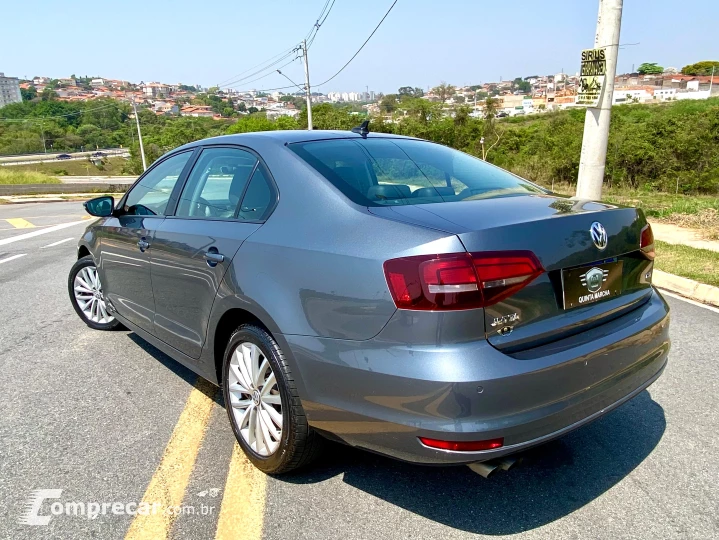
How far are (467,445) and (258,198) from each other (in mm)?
1562

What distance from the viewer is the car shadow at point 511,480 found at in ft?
7.82

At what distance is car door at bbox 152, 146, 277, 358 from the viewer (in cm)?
284

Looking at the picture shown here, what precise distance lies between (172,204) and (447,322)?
220cm

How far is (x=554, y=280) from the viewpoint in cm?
219

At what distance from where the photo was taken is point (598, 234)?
7.77 feet

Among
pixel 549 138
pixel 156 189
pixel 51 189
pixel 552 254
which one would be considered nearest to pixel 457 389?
pixel 552 254

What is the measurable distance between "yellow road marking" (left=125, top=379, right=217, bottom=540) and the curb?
484 centimetres

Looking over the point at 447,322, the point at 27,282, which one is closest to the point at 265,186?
the point at 447,322

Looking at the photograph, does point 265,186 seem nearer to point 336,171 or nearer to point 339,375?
point 336,171

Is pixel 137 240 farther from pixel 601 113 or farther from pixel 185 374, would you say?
pixel 601 113

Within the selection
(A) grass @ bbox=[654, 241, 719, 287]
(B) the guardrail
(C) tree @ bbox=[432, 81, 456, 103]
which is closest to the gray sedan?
(A) grass @ bbox=[654, 241, 719, 287]

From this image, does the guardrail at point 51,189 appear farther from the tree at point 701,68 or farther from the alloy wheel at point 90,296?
the tree at point 701,68

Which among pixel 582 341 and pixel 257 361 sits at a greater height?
pixel 582 341

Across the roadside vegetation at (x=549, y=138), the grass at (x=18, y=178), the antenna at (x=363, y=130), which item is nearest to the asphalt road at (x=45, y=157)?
the roadside vegetation at (x=549, y=138)
